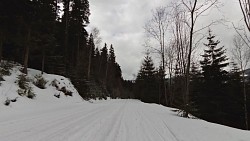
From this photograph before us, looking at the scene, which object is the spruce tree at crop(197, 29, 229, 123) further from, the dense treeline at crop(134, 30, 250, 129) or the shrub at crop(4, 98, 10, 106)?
the shrub at crop(4, 98, 10, 106)

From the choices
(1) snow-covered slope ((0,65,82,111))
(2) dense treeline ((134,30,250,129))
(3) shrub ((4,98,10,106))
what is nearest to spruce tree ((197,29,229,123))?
(2) dense treeline ((134,30,250,129))

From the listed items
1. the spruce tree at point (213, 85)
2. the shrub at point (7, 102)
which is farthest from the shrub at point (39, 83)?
the spruce tree at point (213, 85)

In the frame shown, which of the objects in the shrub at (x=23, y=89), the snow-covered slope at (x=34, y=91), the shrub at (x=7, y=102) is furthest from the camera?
the shrub at (x=23, y=89)

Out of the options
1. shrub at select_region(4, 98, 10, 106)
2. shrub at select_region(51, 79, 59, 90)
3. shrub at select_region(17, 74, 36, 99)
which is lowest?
shrub at select_region(4, 98, 10, 106)

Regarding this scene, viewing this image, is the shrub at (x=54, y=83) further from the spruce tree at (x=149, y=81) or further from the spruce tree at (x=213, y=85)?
the spruce tree at (x=149, y=81)

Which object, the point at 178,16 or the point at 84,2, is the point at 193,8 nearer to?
the point at 178,16

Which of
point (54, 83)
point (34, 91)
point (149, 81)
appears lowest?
point (34, 91)

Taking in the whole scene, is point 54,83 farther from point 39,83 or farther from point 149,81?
point 149,81

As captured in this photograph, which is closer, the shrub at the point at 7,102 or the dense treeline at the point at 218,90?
the shrub at the point at 7,102

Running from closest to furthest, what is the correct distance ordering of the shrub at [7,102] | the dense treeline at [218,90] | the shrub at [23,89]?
the shrub at [7,102] → the shrub at [23,89] → the dense treeline at [218,90]

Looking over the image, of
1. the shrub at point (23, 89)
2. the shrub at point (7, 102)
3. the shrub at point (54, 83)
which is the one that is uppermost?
the shrub at point (54, 83)

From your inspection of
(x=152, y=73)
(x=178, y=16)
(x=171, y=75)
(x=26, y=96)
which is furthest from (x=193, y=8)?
(x=152, y=73)

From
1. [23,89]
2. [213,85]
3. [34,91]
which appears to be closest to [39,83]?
[34,91]

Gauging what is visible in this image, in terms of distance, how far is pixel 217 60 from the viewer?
103ft
